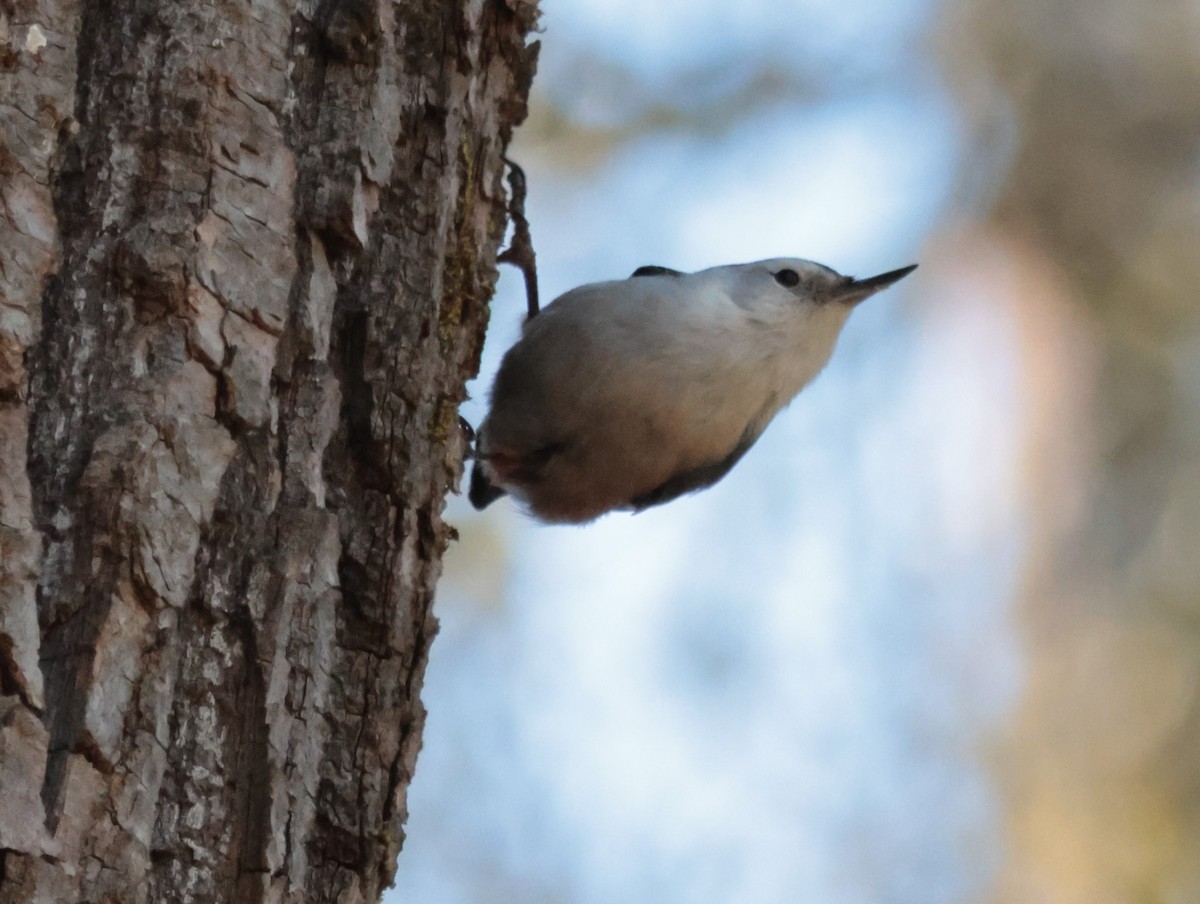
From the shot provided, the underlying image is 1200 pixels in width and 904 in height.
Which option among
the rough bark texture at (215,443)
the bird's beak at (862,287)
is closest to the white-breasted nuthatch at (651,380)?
the bird's beak at (862,287)

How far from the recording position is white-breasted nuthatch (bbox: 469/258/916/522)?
3088mm

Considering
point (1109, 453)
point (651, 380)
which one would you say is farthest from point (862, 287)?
point (1109, 453)

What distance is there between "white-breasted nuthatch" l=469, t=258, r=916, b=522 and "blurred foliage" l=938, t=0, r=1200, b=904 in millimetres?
1998

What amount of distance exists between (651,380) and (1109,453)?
259 cm

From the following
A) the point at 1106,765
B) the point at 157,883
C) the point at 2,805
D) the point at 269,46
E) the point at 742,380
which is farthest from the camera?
the point at 1106,765

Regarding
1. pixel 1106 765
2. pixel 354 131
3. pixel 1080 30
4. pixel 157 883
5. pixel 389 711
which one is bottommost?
pixel 157 883

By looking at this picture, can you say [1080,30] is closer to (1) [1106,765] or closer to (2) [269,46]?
(1) [1106,765]

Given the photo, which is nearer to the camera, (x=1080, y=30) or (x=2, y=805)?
(x=2, y=805)

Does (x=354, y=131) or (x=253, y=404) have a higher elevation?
(x=354, y=131)

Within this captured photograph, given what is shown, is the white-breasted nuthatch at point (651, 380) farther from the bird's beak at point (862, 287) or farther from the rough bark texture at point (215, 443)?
the rough bark texture at point (215, 443)

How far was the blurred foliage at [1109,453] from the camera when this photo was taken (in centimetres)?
467

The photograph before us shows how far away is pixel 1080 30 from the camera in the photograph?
17.5 ft

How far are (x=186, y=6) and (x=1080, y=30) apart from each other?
4477 millimetres

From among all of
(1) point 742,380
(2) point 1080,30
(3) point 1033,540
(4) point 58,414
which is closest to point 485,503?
(1) point 742,380
